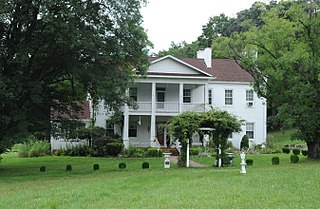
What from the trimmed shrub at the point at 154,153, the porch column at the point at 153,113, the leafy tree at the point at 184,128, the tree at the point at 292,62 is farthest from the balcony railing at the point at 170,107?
the leafy tree at the point at 184,128

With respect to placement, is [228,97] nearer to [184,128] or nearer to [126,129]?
[126,129]

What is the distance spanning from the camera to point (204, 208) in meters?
9.10

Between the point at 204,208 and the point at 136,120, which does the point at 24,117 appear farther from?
the point at 136,120

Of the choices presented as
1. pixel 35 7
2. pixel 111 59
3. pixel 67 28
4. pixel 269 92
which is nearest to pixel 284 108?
pixel 269 92

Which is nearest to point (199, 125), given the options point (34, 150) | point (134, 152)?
point (134, 152)

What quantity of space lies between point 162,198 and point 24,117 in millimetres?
12522

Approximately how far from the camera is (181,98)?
36.7 meters

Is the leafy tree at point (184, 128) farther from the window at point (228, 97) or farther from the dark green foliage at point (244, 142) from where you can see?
the window at point (228, 97)

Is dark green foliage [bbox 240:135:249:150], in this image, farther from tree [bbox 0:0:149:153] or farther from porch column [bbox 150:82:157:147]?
tree [bbox 0:0:149:153]

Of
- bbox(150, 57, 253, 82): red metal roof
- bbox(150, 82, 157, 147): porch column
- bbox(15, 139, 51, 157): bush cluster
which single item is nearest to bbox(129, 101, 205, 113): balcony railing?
bbox(150, 82, 157, 147): porch column

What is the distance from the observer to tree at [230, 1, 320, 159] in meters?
23.7

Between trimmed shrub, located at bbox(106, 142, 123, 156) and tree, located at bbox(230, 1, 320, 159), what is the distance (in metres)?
12.1

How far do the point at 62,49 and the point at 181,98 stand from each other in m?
17.2

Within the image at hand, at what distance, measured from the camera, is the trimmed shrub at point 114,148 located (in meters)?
33.2
